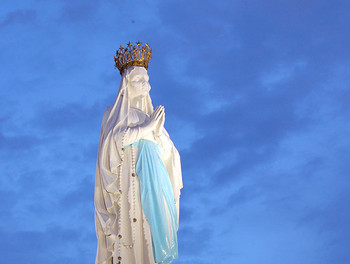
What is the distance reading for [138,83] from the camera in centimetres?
1341

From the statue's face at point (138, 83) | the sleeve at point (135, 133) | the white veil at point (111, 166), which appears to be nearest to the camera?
the white veil at point (111, 166)

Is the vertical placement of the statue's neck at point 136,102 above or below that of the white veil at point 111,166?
above

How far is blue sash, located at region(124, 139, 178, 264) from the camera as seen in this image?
12281 millimetres

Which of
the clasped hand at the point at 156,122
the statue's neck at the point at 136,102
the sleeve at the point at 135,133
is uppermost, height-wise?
the statue's neck at the point at 136,102

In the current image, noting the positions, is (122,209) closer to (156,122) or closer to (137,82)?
(156,122)

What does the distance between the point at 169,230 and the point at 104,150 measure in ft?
6.35

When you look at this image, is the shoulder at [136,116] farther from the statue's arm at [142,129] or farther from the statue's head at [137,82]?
the statue's head at [137,82]

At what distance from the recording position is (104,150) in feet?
42.4

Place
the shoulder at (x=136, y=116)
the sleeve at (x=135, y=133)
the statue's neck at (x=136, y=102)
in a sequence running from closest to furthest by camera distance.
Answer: the sleeve at (x=135, y=133), the shoulder at (x=136, y=116), the statue's neck at (x=136, y=102)

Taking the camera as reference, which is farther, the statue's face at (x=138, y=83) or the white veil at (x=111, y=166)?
the statue's face at (x=138, y=83)

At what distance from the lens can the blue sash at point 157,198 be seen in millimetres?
12281

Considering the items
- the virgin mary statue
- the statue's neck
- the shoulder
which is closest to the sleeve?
the virgin mary statue

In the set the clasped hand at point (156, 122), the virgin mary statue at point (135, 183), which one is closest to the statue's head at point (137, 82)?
the virgin mary statue at point (135, 183)

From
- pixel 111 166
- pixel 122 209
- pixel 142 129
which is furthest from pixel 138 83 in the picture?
pixel 122 209
